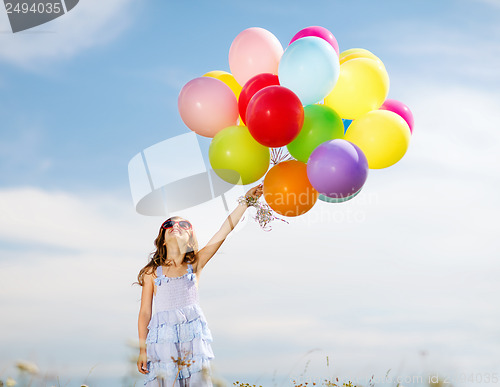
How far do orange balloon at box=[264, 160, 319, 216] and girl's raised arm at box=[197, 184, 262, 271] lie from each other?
0.63ft

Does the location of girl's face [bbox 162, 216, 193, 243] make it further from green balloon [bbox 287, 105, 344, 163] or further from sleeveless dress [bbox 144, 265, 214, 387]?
green balloon [bbox 287, 105, 344, 163]

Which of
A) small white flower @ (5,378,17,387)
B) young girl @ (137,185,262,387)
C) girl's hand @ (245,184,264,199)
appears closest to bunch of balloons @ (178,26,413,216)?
girl's hand @ (245,184,264,199)

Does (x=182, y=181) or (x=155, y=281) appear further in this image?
(x=182, y=181)

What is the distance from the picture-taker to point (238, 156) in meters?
4.00

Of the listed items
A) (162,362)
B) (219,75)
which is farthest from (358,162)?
(162,362)

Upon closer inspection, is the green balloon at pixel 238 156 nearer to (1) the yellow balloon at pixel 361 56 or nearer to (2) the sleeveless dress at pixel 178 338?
(2) the sleeveless dress at pixel 178 338

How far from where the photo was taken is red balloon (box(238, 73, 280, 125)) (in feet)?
13.3

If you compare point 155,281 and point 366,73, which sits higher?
point 366,73

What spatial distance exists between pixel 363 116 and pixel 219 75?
1262mm

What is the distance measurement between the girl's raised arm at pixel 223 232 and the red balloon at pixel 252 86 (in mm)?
576

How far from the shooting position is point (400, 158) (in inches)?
162

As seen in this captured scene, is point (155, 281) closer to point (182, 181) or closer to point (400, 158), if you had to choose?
point (182, 181)

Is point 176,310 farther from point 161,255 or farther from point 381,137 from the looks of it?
point 381,137

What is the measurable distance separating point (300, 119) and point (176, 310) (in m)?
1.65
